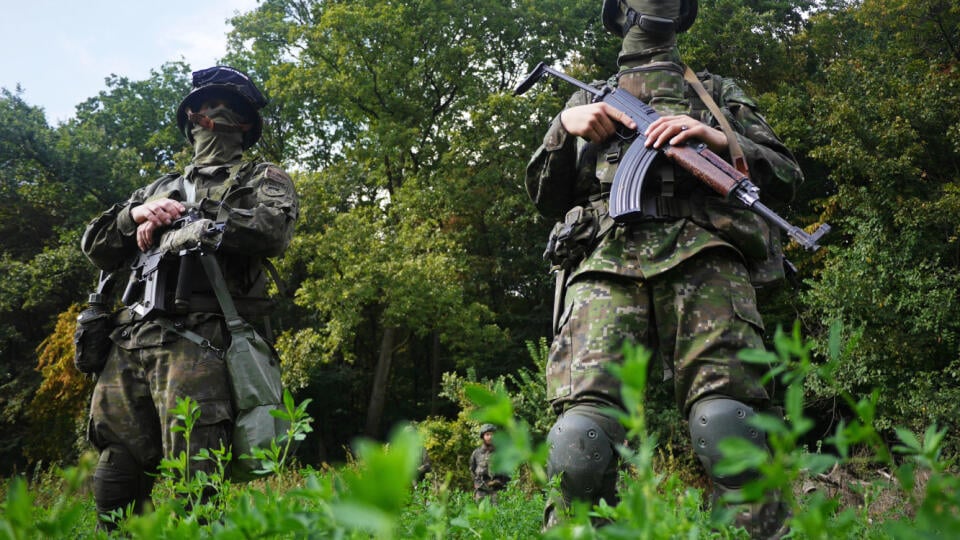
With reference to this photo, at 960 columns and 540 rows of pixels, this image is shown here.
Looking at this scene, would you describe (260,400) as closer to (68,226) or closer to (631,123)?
(631,123)

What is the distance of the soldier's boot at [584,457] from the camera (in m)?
2.30

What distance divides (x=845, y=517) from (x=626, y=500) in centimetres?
23

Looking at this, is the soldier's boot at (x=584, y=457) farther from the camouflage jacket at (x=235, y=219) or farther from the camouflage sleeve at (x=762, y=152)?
the camouflage jacket at (x=235, y=219)

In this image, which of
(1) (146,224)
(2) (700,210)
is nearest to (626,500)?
(2) (700,210)

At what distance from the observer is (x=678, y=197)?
2760 mm

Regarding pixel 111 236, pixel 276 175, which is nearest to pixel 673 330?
pixel 276 175

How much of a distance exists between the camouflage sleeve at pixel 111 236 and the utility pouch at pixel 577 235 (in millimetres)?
2169

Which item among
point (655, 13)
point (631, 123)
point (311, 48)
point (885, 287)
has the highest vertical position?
point (311, 48)

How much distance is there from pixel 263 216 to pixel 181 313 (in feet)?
1.89

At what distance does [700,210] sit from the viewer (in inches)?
Answer: 107

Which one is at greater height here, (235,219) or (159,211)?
(159,211)

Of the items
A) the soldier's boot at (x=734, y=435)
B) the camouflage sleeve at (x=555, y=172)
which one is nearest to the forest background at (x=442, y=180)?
the camouflage sleeve at (x=555, y=172)

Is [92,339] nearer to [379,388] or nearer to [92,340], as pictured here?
[92,340]

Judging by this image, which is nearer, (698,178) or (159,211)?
(698,178)
